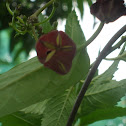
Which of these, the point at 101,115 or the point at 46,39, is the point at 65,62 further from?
the point at 101,115

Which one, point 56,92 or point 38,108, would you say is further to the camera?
point 38,108

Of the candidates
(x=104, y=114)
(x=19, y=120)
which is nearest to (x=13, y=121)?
(x=19, y=120)

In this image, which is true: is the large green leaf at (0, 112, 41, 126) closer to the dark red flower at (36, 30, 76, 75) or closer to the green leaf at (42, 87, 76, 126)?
the green leaf at (42, 87, 76, 126)

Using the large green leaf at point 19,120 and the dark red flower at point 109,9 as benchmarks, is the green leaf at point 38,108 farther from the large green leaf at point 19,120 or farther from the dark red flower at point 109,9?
the dark red flower at point 109,9

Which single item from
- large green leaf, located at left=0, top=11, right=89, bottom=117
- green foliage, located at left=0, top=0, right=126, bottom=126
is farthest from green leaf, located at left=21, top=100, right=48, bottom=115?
large green leaf, located at left=0, top=11, right=89, bottom=117

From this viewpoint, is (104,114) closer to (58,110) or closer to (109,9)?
(58,110)

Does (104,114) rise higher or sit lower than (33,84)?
lower
